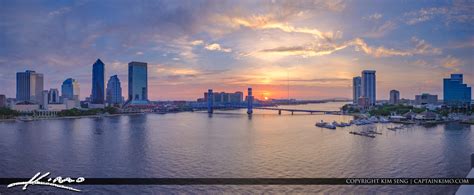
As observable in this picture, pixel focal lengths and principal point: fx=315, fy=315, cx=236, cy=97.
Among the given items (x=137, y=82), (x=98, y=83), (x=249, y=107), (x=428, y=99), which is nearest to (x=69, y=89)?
(x=98, y=83)

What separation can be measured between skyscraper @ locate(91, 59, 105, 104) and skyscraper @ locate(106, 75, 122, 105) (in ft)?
18.6

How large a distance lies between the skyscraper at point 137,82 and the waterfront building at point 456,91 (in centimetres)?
3596

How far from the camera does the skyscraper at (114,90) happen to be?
157 ft

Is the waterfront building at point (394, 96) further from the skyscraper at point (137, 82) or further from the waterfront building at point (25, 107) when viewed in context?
the waterfront building at point (25, 107)

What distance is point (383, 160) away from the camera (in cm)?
579

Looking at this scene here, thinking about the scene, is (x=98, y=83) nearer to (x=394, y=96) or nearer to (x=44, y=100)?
(x=44, y=100)

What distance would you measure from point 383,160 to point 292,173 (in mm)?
2150

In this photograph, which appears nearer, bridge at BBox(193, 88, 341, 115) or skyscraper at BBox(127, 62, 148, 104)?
bridge at BBox(193, 88, 341, 115)

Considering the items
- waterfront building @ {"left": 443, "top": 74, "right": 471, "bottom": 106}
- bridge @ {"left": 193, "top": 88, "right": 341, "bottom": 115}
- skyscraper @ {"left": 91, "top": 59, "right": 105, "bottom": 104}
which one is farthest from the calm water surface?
skyscraper @ {"left": 91, "top": 59, "right": 105, "bottom": 104}

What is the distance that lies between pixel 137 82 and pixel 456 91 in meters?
37.9

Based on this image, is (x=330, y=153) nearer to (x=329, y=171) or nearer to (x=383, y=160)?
(x=383, y=160)

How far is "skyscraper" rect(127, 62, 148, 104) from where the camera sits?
44.6 meters

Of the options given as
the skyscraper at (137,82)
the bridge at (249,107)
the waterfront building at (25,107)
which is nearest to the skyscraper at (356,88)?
the bridge at (249,107)

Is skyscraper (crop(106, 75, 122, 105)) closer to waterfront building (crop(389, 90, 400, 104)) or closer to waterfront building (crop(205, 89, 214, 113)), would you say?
waterfront building (crop(205, 89, 214, 113))
